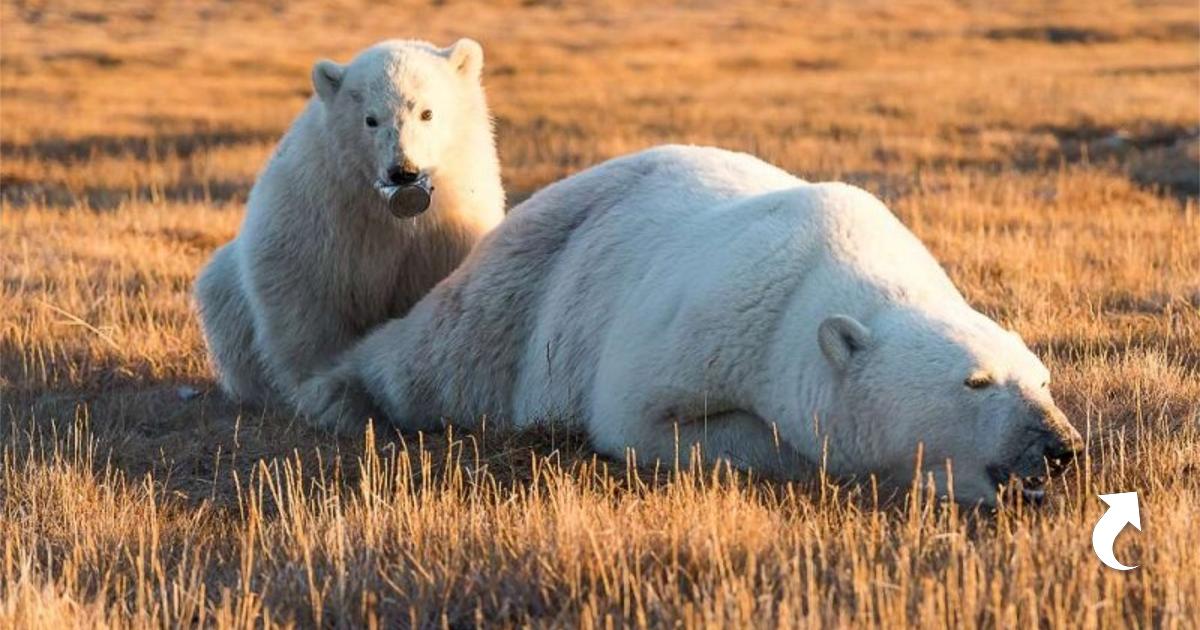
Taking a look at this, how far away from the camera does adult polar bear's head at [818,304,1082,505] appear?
15.8 ft

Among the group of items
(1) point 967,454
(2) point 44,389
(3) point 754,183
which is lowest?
(2) point 44,389

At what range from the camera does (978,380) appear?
4883 mm

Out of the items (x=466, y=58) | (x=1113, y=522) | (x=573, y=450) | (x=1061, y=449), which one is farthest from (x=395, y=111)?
(x=1113, y=522)

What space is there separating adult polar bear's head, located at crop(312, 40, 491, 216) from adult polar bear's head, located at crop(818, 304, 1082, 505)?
279 centimetres

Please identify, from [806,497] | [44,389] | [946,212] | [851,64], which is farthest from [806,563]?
[851,64]

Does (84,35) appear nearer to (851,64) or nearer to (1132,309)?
(851,64)

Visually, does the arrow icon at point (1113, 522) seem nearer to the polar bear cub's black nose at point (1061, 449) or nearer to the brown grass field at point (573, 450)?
the brown grass field at point (573, 450)

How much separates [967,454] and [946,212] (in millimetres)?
8106

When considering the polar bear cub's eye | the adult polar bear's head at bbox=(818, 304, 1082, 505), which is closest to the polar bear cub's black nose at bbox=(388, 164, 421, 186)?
the adult polar bear's head at bbox=(818, 304, 1082, 505)

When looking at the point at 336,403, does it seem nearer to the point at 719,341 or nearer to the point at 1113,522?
the point at 719,341

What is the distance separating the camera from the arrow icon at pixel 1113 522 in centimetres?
445

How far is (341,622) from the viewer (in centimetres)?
421

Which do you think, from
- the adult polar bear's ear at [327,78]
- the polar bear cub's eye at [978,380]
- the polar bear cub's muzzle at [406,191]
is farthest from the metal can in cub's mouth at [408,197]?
the polar bear cub's eye at [978,380]

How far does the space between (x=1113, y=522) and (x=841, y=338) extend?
0.98 meters
